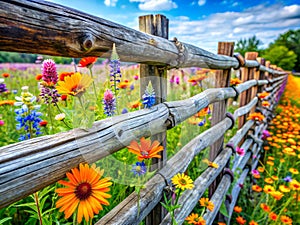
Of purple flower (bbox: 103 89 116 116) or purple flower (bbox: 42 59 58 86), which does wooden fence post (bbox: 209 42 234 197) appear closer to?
purple flower (bbox: 103 89 116 116)

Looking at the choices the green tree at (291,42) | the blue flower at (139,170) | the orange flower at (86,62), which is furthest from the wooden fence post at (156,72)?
the green tree at (291,42)

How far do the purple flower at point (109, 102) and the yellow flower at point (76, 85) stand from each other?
0.32ft

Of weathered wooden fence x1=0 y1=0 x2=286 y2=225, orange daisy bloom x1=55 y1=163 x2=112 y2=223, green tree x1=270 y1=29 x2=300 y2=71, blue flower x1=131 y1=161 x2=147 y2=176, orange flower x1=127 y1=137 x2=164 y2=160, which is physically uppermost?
→ green tree x1=270 y1=29 x2=300 y2=71

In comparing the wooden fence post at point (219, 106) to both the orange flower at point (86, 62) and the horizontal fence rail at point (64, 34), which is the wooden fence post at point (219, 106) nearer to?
the horizontal fence rail at point (64, 34)

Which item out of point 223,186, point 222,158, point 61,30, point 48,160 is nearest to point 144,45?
point 61,30

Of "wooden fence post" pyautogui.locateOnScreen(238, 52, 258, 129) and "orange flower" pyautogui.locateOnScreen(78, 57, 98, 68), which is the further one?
"wooden fence post" pyautogui.locateOnScreen(238, 52, 258, 129)

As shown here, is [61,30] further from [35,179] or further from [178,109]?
[178,109]

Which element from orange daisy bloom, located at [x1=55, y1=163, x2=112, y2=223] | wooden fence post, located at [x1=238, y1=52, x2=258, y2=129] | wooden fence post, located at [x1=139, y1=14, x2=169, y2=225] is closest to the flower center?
orange daisy bloom, located at [x1=55, y1=163, x2=112, y2=223]

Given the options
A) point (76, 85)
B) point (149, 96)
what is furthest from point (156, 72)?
point (76, 85)

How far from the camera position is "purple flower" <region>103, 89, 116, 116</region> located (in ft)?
2.66

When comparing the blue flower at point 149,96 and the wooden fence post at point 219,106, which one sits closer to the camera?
the blue flower at point 149,96

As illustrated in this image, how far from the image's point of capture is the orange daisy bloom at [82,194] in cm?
69

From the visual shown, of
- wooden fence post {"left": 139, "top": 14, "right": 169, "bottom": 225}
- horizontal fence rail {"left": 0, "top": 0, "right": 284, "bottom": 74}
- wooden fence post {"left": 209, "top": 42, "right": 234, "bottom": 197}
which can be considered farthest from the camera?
wooden fence post {"left": 209, "top": 42, "right": 234, "bottom": 197}

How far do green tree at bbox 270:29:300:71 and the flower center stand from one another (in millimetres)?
45735
